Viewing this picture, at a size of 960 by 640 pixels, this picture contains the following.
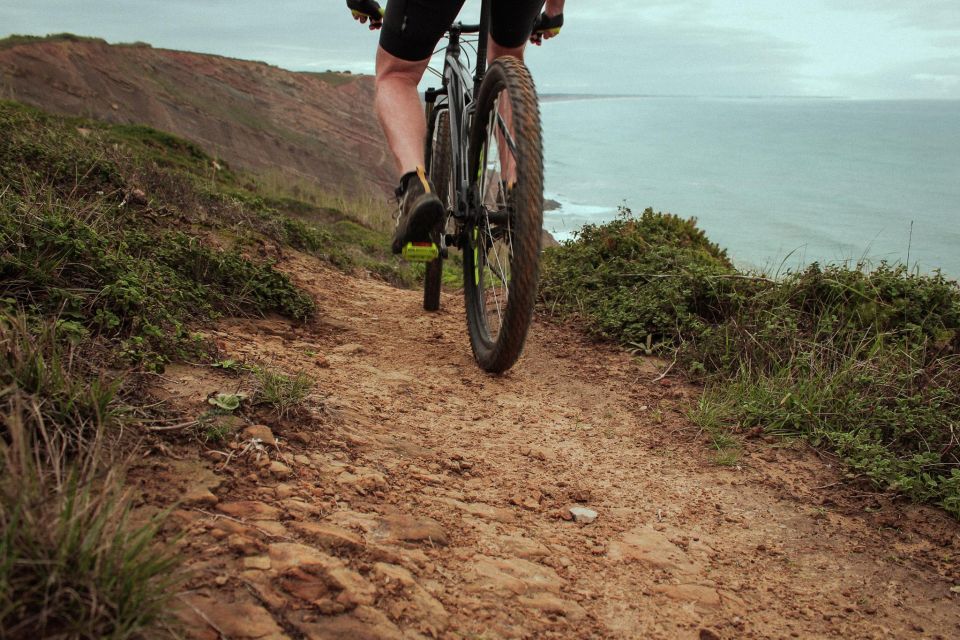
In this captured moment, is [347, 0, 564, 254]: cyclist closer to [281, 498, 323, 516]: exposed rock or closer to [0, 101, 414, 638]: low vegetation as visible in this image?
[0, 101, 414, 638]: low vegetation

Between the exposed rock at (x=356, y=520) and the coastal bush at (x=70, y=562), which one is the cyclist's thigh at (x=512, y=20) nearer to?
the exposed rock at (x=356, y=520)

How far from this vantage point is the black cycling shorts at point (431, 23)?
10.2 feet

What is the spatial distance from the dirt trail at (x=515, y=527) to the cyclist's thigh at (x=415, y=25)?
142 cm

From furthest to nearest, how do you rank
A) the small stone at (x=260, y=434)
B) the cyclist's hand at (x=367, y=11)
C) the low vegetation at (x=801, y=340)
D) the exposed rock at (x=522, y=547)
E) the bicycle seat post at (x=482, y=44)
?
the cyclist's hand at (x=367, y=11)
the bicycle seat post at (x=482, y=44)
the low vegetation at (x=801, y=340)
the small stone at (x=260, y=434)
the exposed rock at (x=522, y=547)

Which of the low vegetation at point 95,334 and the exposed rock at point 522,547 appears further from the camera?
the exposed rock at point 522,547

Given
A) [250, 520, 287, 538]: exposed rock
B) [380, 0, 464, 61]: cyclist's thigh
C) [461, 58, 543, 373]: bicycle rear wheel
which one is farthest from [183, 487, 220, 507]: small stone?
[380, 0, 464, 61]: cyclist's thigh

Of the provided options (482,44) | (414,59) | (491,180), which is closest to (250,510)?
(491,180)

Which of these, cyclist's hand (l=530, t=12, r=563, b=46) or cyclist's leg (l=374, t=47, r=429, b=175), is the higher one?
cyclist's hand (l=530, t=12, r=563, b=46)

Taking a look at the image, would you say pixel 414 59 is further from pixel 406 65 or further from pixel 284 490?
pixel 284 490

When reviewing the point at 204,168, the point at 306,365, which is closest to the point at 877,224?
the point at 204,168

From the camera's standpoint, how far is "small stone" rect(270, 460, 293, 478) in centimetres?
188

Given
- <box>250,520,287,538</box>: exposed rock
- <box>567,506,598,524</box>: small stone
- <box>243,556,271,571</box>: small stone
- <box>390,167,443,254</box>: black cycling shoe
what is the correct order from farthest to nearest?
<box>390,167,443,254</box>: black cycling shoe
<box>567,506,598,524</box>: small stone
<box>250,520,287,538</box>: exposed rock
<box>243,556,271,571</box>: small stone

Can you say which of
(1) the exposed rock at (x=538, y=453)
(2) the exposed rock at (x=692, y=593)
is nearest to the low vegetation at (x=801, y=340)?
(1) the exposed rock at (x=538, y=453)

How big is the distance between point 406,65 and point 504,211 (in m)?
0.85
